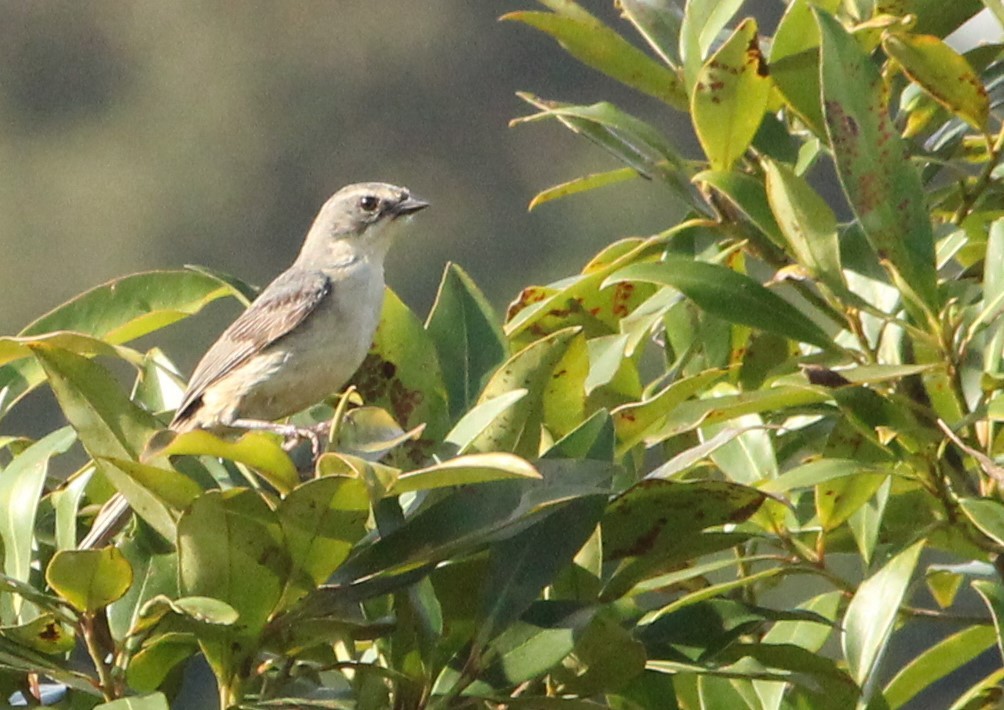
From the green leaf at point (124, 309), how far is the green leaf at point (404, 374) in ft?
0.93

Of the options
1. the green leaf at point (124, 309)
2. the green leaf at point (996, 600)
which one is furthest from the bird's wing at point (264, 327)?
the green leaf at point (996, 600)

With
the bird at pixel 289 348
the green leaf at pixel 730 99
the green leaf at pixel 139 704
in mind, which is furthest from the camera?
the bird at pixel 289 348

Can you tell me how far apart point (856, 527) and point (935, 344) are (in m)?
0.29

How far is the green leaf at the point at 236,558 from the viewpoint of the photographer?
6.32 feet

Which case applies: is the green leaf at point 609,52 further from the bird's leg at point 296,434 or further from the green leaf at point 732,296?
the bird's leg at point 296,434

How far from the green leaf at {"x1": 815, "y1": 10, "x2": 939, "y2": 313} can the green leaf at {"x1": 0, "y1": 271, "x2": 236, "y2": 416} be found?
37.3 inches

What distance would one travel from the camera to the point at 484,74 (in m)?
26.3

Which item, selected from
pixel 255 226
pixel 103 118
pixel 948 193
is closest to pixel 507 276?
pixel 255 226

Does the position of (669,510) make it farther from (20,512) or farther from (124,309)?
(124,309)

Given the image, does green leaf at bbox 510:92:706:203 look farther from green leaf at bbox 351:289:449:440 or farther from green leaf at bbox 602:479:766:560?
green leaf at bbox 602:479:766:560

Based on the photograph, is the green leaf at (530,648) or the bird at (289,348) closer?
the green leaf at (530,648)

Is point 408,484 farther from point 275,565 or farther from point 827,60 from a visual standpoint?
point 827,60

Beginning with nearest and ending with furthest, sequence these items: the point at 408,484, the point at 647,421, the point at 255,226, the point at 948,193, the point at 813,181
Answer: the point at 408,484, the point at 647,421, the point at 948,193, the point at 813,181, the point at 255,226

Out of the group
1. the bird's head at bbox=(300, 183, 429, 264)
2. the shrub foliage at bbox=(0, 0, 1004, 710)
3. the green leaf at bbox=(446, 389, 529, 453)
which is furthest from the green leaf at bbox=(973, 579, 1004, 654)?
the bird's head at bbox=(300, 183, 429, 264)
